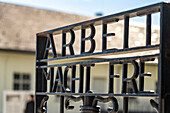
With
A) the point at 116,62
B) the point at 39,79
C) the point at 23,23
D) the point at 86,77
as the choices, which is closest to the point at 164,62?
the point at 116,62

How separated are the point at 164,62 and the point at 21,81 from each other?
50.7 feet

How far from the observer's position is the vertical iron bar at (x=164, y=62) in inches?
82.0

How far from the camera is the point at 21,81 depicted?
17203 millimetres

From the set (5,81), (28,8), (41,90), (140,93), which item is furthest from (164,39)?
(28,8)

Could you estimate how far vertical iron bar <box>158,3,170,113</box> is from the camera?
2.08 meters

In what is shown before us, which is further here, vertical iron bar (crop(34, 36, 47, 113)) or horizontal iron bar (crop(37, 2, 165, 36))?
vertical iron bar (crop(34, 36, 47, 113))

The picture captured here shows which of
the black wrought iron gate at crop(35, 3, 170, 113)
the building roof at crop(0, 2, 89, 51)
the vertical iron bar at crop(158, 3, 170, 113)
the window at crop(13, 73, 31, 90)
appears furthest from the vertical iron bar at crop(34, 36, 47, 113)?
the window at crop(13, 73, 31, 90)

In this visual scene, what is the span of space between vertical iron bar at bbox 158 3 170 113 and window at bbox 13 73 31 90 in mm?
15359

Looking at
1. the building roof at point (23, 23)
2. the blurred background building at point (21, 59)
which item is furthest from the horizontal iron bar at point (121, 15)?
the building roof at point (23, 23)

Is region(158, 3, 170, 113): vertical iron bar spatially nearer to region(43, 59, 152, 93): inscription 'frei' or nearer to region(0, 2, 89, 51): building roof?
region(43, 59, 152, 93): inscription 'frei'

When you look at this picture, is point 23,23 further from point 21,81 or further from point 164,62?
point 164,62

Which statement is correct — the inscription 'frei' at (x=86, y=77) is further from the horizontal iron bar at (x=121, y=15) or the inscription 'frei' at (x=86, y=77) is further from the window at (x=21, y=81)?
the window at (x=21, y=81)

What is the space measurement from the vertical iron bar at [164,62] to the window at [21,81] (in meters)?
15.4

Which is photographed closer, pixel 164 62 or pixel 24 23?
pixel 164 62
